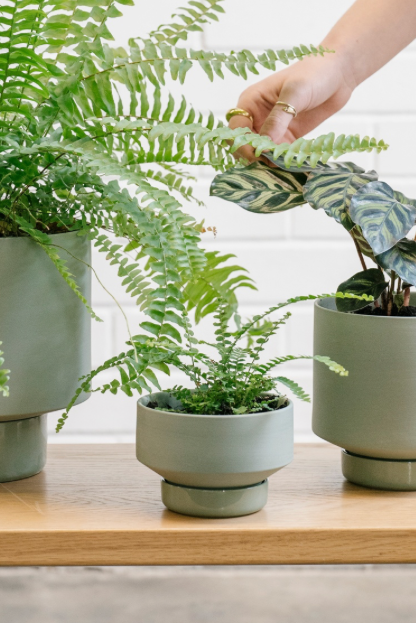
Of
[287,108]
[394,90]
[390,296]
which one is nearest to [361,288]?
[390,296]

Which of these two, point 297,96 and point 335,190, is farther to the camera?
point 297,96

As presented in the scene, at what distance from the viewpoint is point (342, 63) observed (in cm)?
96

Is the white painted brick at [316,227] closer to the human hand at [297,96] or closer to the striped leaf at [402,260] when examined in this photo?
the human hand at [297,96]

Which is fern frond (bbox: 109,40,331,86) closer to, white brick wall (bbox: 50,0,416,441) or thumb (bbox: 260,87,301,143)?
thumb (bbox: 260,87,301,143)

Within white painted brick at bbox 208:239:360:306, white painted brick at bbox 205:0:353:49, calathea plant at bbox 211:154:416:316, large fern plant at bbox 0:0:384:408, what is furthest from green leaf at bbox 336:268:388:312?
white painted brick at bbox 205:0:353:49

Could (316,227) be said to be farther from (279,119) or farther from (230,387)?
(230,387)

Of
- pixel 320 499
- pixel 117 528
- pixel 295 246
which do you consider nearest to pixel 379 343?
pixel 320 499

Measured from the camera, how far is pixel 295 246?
147cm

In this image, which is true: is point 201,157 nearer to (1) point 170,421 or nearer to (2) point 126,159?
(2) point 126,159

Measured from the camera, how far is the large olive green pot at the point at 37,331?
2.31ft

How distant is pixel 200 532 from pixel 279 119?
47 centimetres

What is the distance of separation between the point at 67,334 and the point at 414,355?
0.33 m

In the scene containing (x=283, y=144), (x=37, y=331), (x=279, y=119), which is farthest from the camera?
(x=279, y=119)

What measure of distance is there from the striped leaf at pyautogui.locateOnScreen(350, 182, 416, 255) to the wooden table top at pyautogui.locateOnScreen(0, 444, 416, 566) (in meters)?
0.23
